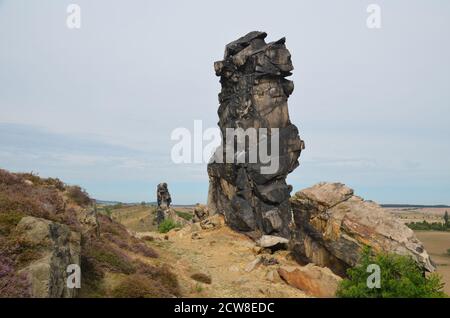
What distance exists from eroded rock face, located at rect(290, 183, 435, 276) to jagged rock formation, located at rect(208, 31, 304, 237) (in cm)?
977

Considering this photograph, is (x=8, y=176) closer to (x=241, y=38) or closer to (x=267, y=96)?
(x=267, y=96)

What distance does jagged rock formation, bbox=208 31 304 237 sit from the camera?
37.6 m

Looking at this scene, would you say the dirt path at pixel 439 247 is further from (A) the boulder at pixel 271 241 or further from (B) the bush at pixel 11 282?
(B) the bush at pixel 11 282

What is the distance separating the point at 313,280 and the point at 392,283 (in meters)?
5.20

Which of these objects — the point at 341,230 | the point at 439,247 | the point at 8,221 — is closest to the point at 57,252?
the point at 8,221

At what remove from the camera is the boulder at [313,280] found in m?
20.0

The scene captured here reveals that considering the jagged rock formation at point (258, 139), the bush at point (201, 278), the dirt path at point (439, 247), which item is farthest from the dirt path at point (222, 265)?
the dirt path at point (439, 247)

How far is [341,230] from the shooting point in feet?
74.8

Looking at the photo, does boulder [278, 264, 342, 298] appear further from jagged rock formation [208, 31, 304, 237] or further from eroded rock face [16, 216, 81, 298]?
jagged rock formation [208, 31, 304, 237]

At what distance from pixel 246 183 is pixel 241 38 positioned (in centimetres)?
1757

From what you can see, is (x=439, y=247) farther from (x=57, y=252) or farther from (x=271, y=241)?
(x=57, y=252)

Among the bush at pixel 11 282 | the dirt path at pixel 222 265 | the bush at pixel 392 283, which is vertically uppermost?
the bush at pixel 11 282

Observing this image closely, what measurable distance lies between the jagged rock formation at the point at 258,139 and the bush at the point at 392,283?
18.1 m
